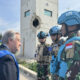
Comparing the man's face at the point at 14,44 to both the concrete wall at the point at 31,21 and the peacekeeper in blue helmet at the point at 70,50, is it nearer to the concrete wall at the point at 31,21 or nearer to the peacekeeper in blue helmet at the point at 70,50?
the peacekeeper in blue helmet at the point at 70,50

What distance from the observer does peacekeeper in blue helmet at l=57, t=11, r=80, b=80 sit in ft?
5.13

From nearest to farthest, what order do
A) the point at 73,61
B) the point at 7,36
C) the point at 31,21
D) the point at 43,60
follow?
the point at 73,61 < the point at 7,36 < the point at 43,60 < the point at 31,21

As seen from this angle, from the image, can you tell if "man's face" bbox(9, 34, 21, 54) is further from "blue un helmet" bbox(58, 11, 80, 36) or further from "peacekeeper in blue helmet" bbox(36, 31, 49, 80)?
"peacekeeper in blue helmet" bbox(36, 31, 49, 80)

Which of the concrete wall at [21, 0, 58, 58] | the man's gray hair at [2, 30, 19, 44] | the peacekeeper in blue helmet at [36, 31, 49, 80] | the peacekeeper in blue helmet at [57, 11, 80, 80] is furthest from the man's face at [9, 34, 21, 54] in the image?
the concrete wall at [21, 0, 58, 58]

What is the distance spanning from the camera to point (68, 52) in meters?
1.65

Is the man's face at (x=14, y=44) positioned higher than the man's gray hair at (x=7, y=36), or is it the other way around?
the man's gray hair at (x=7, y=36)

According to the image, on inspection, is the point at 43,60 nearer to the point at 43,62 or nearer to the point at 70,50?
the point at 43,62

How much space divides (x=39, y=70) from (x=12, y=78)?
9.05ft

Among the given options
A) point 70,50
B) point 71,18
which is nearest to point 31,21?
point 71,18

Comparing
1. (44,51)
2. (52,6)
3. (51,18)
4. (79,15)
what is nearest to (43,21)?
(51,18)

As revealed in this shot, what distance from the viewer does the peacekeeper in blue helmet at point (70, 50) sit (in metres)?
1.56

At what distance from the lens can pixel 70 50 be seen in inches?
63.6

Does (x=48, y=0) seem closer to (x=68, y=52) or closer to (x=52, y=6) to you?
(x=52, y=6)

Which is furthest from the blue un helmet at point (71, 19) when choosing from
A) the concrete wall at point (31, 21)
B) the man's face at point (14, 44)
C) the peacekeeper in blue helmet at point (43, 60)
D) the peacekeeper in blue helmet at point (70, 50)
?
the concrete wall at point (31, 21)
